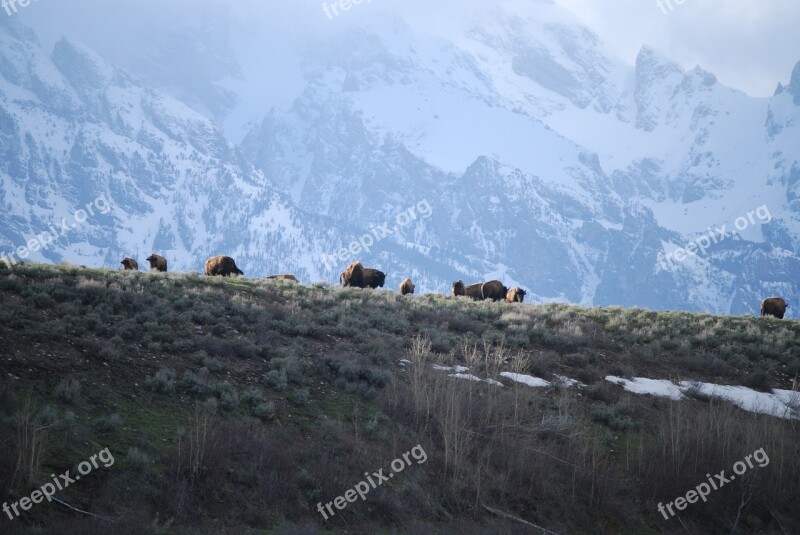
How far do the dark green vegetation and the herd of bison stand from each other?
12907 millimetres

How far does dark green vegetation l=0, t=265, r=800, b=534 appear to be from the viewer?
9570mm

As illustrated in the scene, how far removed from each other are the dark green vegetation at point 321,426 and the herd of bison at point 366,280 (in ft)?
42.3

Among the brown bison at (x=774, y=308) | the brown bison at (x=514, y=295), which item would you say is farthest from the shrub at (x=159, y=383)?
the brown bison at (x=774, y=308)

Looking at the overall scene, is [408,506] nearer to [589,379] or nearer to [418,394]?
[418,394]

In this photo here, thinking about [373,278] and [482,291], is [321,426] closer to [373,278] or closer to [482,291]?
[373,278]

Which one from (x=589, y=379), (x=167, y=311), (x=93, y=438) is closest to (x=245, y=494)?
(x=93, y=438)

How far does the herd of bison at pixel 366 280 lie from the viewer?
32.4 metres

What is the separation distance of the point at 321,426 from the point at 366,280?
69.0ft

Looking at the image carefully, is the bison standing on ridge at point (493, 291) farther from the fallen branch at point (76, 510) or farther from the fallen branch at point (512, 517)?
the fallen branch at point (76, 510)

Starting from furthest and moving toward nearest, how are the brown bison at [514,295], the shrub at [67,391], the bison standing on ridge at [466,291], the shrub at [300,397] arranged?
the bison standing on ridge at [466,291]
the brown bison at [514,295]
the shrub at [300,397]
the shrub at [67,391]

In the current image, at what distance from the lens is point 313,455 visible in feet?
36.9

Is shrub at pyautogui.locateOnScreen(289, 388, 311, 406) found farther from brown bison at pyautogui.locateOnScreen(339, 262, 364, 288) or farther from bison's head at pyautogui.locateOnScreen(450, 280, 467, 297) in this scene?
bison's head at pyautogui.locateOnScreen(450, 280, 467, 297)

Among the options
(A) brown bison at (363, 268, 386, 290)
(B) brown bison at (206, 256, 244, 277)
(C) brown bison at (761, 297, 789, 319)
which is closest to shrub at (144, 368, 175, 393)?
(B) brown bison at (206, 256, 244, 277)

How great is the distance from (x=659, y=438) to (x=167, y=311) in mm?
10613
